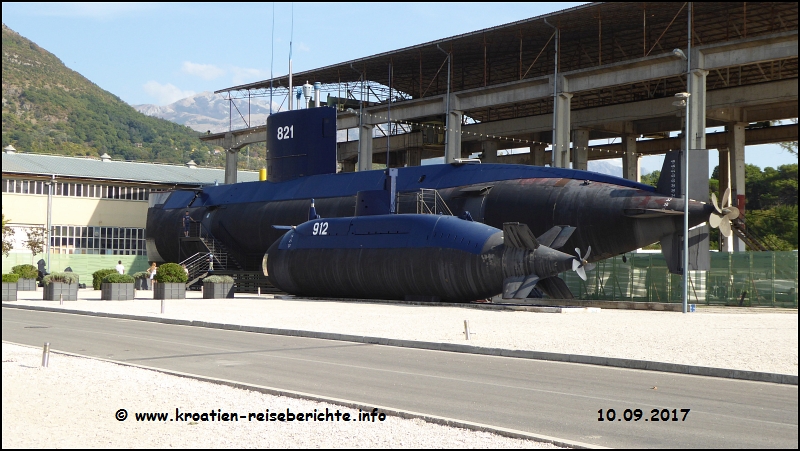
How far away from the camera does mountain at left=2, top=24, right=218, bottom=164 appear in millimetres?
159375

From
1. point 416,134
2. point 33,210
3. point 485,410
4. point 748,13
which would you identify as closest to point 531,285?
point 485,410

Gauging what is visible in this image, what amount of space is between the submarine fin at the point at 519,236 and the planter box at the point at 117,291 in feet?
59.8

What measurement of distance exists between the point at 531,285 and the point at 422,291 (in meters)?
5.81

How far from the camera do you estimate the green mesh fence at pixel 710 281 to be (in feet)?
113

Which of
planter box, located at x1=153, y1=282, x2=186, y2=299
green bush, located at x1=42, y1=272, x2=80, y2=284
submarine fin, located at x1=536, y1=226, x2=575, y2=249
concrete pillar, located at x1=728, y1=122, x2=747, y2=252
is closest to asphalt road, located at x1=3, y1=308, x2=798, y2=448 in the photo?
submarine fin, located at x1=536, y1=226, x2=575, y2=249

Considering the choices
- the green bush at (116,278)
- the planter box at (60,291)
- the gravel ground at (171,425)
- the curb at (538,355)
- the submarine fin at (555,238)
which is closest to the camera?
the gravel ground at (171,425)

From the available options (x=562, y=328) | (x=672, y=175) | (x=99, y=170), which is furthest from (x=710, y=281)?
(x=99, y=170)

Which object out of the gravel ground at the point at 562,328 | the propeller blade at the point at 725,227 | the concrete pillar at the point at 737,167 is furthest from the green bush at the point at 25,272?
the concrete pillar at the point at 737,167

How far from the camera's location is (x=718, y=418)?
33.4 feet

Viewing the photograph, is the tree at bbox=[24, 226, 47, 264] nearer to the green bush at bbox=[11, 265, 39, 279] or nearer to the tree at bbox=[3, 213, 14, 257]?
the tree at bbox=[3, 213, 14, 257]

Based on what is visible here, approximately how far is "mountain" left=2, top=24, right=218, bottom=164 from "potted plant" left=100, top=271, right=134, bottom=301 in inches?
4634

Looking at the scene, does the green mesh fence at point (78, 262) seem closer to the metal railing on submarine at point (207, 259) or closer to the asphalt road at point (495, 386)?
the metal railing on submarine at point (207, 259)

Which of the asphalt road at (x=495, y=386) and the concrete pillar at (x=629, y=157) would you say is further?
the concrete pillar at (x=629, y=157)

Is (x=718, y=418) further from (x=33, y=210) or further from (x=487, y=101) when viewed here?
(x=33, y=210)
